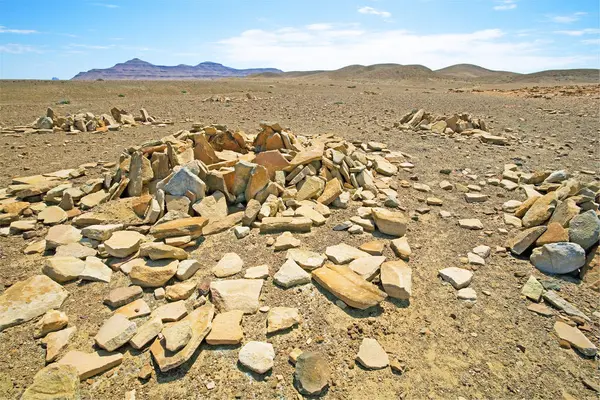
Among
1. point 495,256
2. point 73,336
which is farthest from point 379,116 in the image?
point 73,336

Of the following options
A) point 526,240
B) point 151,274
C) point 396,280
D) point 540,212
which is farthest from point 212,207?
point 540,212

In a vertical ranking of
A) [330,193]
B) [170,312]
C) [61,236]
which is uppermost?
[330,193]

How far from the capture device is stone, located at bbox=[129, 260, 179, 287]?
10.8ft

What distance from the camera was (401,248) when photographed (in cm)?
398

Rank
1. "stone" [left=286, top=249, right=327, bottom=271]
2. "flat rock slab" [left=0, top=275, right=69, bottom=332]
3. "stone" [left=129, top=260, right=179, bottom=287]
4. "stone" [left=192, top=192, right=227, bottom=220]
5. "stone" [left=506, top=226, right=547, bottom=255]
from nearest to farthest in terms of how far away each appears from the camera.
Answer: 1. "flat rock slab" [left=0, top=275, right=69, bottom=332]
2. "stone" [left=129, top=260, right=179, bottom=287]
3. "stone" [left=286, top=249, right=327, bottom=271]
4. "stone" [left=506, top=226, right=547, bottom=255]
5. "stone" [left=192, top=192, right=227, bottom=220]

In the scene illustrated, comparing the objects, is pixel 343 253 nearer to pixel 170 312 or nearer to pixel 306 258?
pixel 306 258

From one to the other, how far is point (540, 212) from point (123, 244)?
5.62 meters

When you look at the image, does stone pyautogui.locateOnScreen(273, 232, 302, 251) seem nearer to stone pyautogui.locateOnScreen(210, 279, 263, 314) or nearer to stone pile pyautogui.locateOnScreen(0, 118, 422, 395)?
stone pile pyautogui.locateOnScreen(0, 118, 422, 395)

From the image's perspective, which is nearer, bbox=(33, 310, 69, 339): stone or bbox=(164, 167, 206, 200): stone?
bbox=(33, 310, 69, 339): stone

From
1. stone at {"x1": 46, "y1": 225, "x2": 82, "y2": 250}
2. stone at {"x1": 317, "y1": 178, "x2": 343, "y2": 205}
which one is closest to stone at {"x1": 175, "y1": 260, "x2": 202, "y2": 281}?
stone at {"x1": 46, "y1": 225, "x2": 82, "y2": 250}

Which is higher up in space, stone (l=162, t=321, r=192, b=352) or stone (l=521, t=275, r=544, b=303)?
stone (l=162, t=321, r=192, b=352)

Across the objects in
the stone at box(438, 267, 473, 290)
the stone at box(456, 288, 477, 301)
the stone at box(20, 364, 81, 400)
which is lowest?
the stone at box(456, 288, 477, 301)

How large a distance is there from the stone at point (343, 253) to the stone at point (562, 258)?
6.84 ft

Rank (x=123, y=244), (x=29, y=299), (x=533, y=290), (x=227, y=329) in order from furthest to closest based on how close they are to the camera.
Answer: (x=123, y=244) → (x=533, y=290) → (x=29, y=299) → (x=227, y=329)
